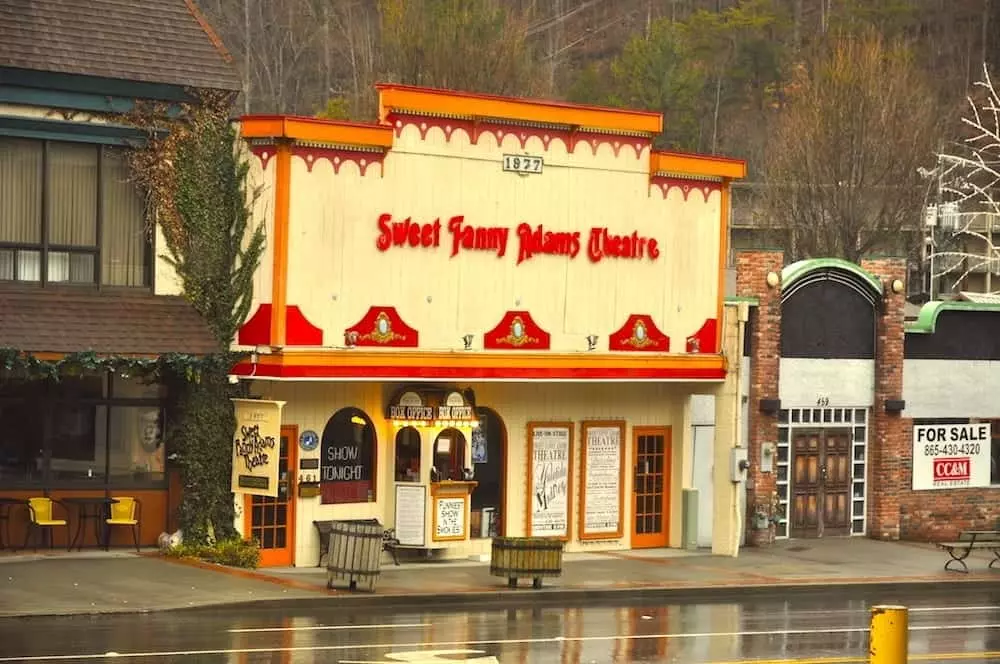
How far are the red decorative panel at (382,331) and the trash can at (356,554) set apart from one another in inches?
135

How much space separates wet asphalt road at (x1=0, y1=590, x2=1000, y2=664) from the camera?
20125 millimetres

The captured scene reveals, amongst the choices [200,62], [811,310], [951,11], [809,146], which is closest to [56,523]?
[200,62]

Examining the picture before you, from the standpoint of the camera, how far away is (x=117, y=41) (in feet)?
91.0

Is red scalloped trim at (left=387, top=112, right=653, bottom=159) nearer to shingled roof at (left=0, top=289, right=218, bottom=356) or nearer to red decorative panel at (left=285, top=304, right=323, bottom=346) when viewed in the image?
red decorative panel at (left=285, top=304, right=323, bottom=346)

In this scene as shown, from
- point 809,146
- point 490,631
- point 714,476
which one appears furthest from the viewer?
point 809,146

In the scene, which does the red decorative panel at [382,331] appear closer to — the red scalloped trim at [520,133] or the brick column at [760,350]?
the red scalloped trim at [520,133]

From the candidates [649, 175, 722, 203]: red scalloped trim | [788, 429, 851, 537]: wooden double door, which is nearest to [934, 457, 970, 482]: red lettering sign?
[788, 429, 851, 537]: wooden double door

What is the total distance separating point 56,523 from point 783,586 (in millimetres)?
11078

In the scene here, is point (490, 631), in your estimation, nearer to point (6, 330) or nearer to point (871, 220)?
point (6, 330)

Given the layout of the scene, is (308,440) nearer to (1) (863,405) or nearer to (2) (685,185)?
(2) (685,185)

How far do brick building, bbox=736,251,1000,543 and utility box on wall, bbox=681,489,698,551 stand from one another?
5.40ft

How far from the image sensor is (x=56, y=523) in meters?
27.0

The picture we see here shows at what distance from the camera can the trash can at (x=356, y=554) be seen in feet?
84.3

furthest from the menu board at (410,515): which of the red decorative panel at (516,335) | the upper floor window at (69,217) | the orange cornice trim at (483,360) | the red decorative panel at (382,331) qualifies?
the upper floor window at (69,217)
